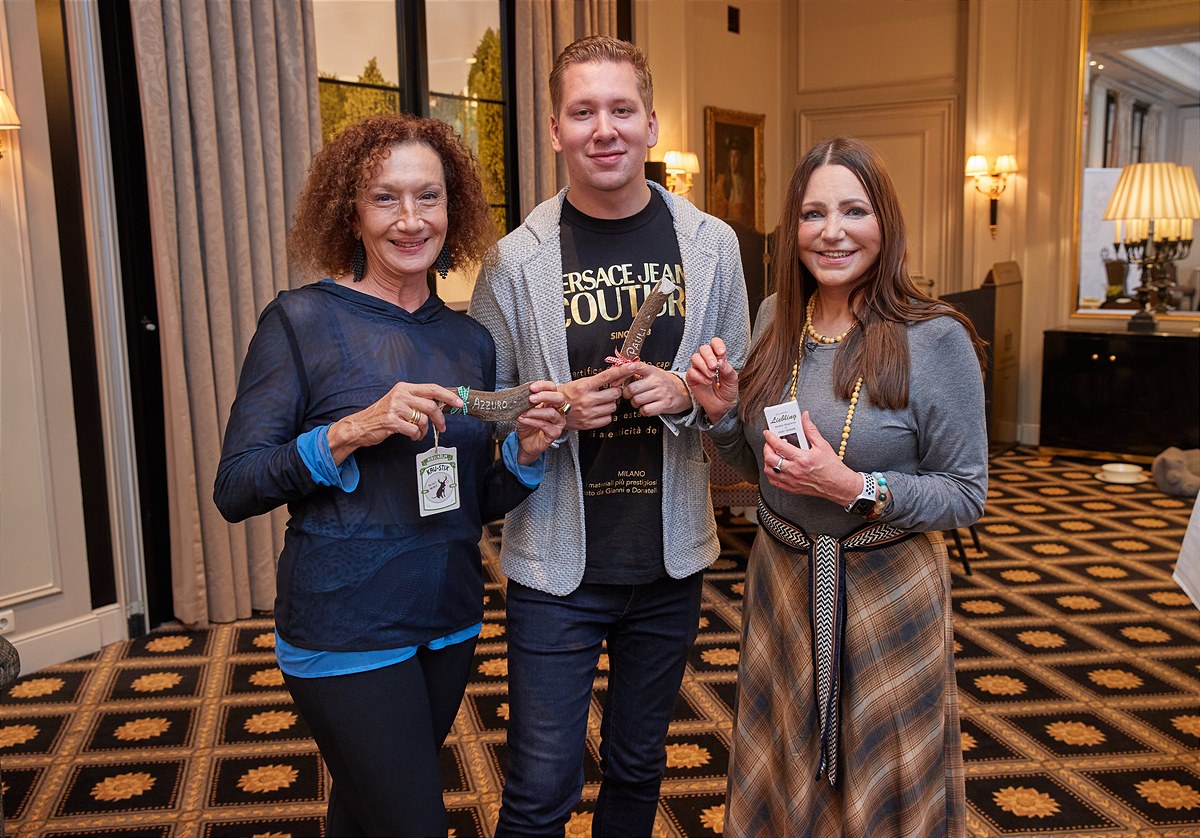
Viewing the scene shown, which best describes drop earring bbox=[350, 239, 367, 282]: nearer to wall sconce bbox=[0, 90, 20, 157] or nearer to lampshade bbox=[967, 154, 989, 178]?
wall sconce bbox=[0, 90, 20, 157]

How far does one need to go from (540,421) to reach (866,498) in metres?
0.59

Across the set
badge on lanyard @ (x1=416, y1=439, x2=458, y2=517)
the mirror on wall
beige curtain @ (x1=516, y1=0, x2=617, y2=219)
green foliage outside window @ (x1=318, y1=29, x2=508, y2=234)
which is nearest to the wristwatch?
badge on lanyard @ (x1=416, y1=439, x2=458, y2=517)

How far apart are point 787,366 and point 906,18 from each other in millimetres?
8053

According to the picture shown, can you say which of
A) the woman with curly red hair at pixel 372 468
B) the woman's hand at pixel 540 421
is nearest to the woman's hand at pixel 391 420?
the woman with curly red hair at pixel 372 468

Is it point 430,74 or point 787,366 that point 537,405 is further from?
point 430,74

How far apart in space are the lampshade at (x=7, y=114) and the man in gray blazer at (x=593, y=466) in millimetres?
2620

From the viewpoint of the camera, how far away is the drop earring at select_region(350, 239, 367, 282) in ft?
6.20

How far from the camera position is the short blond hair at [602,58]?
1970 millimetres

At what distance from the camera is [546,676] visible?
81.3 inches

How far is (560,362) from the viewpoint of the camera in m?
2.05

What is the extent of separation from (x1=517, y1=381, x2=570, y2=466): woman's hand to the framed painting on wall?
733cm

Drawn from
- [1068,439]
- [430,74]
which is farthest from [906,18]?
[430,74]

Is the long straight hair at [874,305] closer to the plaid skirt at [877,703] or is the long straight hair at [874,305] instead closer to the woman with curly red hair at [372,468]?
the plaid skirt at [877,703]

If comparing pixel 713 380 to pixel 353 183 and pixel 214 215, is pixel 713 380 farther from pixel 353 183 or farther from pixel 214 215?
pixel 214 215
